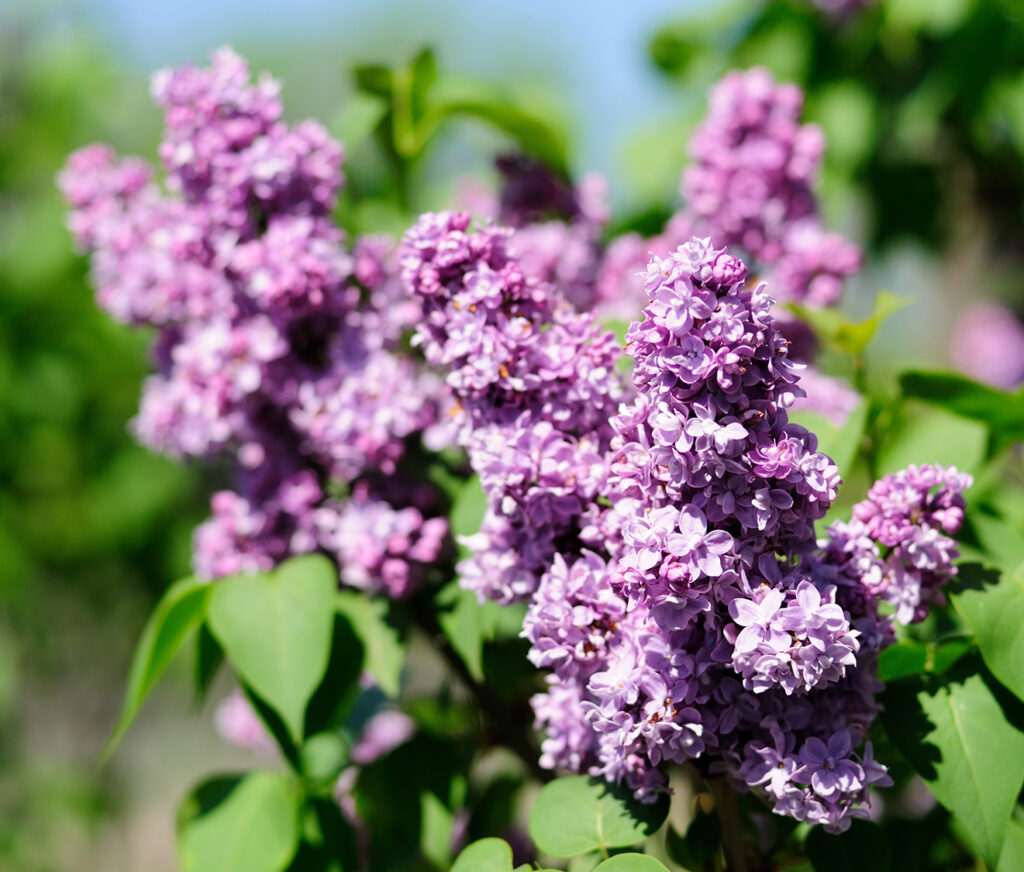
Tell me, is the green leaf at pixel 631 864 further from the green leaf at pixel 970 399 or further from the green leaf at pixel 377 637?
the green leaf at pixel 970 399

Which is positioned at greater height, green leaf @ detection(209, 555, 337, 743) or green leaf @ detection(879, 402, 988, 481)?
green leaf @ detection(879, 402, 988, 481)

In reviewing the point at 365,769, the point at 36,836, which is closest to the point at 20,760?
the point at 36,836

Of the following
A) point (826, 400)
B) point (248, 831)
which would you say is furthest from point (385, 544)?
point (826, 400)

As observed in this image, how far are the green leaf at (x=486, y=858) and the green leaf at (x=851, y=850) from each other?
0.26m

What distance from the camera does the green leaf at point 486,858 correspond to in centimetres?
87

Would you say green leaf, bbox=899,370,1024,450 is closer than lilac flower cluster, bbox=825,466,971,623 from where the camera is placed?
No

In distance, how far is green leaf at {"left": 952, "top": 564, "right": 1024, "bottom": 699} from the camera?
2.75 feet

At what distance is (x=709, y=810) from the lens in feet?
3.25

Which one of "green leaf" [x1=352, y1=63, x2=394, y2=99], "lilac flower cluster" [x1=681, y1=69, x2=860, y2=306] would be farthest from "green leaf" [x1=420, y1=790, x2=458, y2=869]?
"green leaf" [x1=352, y1=63, x2=394, y2=99]

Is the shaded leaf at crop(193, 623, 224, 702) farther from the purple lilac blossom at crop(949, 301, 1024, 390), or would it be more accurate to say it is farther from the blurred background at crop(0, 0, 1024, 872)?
the purple lilac blossom at crop(949, 301, 1024, 390)

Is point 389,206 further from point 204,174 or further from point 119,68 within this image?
point 119,68

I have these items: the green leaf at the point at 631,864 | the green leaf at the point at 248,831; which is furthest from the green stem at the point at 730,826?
the green leaf at the point at 248,831

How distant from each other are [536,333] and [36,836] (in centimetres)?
434

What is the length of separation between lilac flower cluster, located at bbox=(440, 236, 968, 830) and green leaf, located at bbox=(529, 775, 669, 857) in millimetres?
30
